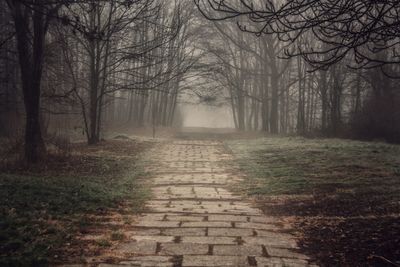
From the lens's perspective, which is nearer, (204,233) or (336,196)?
Answer: (204,233)

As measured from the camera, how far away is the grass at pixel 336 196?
17.0 ft

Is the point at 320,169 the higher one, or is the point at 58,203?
the point at 320,169

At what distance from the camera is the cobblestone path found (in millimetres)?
4680

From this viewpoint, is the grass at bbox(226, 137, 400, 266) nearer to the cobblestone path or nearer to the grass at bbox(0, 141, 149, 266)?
the cobblestone path

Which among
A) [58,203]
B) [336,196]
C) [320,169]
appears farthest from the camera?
[320,169]

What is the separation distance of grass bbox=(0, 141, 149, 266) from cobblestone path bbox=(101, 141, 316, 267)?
0.48 m

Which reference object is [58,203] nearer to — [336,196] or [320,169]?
[336,196]

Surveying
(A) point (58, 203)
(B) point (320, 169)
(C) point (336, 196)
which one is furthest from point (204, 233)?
(B) point (320, 169)

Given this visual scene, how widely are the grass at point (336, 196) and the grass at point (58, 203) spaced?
2.59m

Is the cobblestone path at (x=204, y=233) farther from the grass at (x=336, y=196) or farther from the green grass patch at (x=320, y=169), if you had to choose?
the green grass patch at (x=320, y=169)

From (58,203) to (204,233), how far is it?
262 cm

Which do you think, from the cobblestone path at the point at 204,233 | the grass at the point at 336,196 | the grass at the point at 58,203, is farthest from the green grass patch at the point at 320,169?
the grass at the point at 58,203

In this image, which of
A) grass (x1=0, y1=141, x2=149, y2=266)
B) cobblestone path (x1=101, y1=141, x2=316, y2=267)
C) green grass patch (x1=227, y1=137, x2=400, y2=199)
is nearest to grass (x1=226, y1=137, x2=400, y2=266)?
green grass patch (x1=227, y1=137, x2=400, y2=199)

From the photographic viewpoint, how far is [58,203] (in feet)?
22.7
